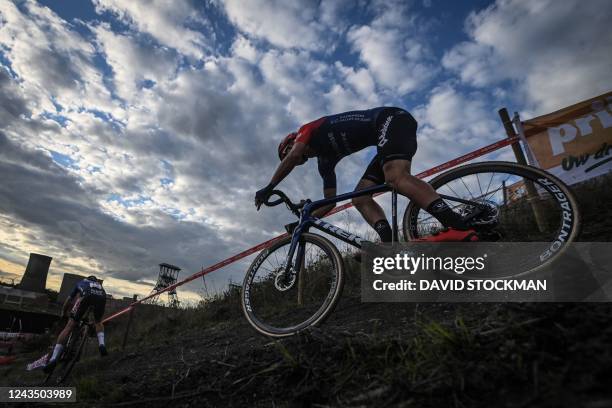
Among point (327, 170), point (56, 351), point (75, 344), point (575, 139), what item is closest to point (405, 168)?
point (327, 170)

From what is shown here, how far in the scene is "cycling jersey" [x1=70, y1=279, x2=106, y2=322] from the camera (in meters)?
7.31

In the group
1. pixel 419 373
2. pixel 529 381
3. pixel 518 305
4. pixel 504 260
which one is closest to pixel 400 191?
pixel 504 260

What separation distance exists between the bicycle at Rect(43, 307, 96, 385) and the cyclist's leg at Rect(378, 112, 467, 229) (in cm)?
651

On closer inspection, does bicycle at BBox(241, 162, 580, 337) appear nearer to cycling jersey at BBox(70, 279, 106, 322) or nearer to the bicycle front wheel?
the bicycle front wheel

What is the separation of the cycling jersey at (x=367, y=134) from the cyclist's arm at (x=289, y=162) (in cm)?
8

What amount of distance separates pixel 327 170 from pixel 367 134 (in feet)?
2.43

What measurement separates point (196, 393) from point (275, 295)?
15.0 ft

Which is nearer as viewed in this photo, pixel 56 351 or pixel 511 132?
pixel 511 132

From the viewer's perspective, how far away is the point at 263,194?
350 cm

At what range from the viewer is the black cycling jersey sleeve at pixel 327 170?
3891 millimetres

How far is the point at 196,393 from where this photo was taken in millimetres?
2020

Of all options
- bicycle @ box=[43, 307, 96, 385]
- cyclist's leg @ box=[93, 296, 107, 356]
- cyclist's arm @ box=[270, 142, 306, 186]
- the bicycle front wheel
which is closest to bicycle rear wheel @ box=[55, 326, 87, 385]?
bicycle @ box=[43, 307, 96, 385]

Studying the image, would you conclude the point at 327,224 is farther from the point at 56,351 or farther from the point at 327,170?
the point at 56,351

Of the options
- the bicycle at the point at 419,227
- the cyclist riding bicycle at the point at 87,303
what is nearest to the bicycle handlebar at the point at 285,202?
the bicycle at the point at 419,227
